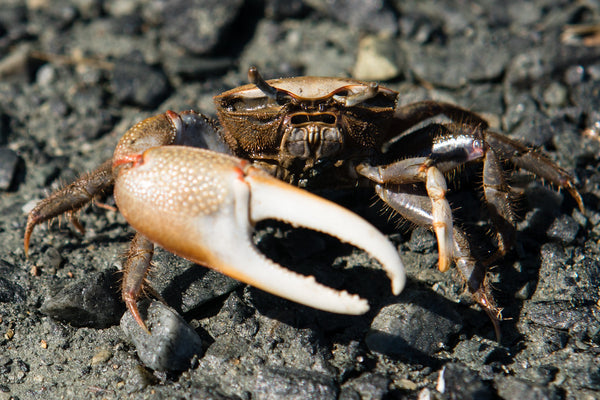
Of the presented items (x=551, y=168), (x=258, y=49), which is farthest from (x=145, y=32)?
(x=551, y=168)

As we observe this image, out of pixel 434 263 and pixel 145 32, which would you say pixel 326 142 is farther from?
pixel 145 32

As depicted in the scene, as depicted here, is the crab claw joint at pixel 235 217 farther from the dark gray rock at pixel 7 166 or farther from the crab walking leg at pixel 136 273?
the dark gray rock at pixel 7 166

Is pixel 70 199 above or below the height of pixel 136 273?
above

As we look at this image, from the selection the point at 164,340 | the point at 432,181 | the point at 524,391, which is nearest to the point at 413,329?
the point at 524,391

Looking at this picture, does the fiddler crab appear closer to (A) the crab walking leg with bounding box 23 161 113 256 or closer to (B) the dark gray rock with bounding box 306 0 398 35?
(A) the crab walking leg with bounding box 23 161 113 256

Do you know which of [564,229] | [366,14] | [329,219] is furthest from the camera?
[366,14]

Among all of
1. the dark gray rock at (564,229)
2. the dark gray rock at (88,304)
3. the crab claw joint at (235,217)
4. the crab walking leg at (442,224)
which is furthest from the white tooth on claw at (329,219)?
the dark gray rock at (564,229)

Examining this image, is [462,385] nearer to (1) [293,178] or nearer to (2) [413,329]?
(2) [413,329]

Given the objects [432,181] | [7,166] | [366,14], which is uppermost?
[432,181]
